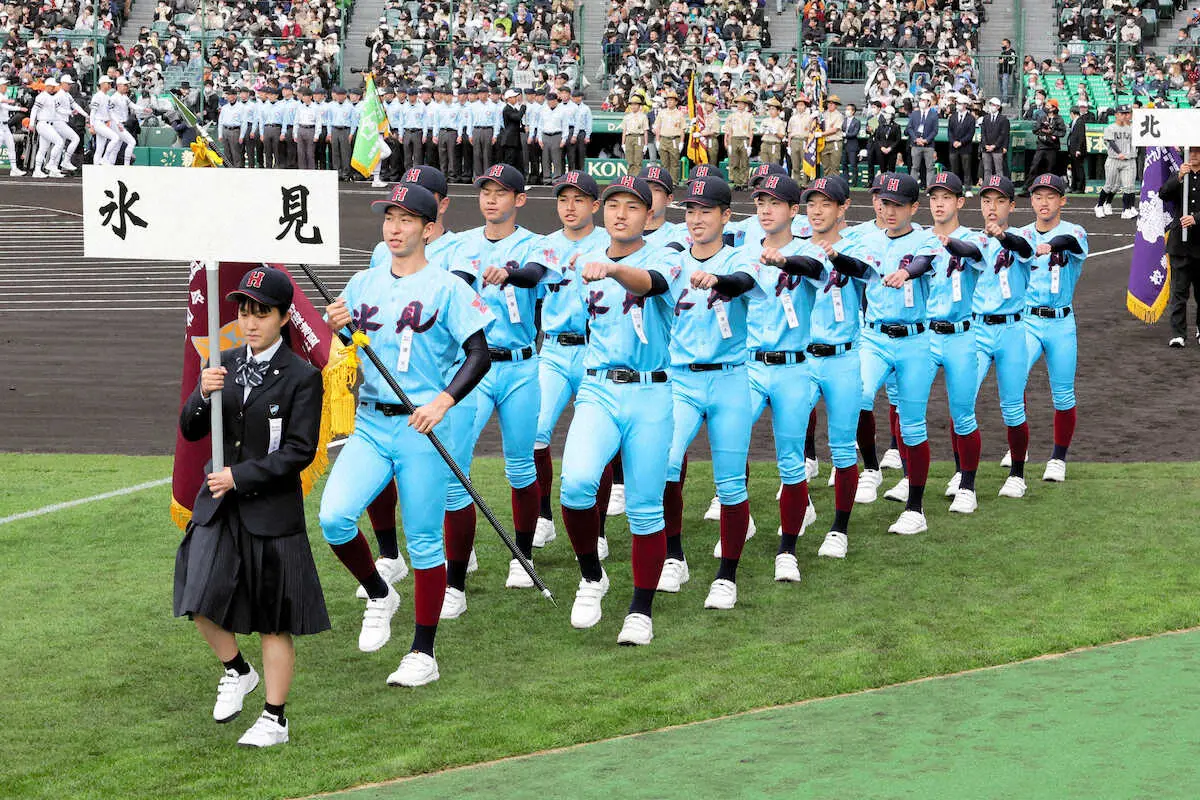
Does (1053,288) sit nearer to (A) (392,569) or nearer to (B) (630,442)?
(B) (630,442)

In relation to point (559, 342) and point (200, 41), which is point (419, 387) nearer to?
point (559, 342)

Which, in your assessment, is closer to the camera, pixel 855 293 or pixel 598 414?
pixel 598 414

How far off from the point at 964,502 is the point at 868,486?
84 centimetres

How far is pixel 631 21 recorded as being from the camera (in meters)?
40.0

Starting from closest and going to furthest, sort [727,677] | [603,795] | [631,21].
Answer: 1. [603,795]
2. [727,677]
3. [631,21]

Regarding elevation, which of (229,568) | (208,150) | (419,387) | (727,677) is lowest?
(727,677)

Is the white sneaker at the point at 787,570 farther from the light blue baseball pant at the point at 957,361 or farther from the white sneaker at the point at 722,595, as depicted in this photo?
the light blue baseball pant at the point at 957,361

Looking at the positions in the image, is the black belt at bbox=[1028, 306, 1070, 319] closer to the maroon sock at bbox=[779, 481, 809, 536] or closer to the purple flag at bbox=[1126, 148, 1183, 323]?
the maroon sock at bbox=[779, 481, 809, 536]

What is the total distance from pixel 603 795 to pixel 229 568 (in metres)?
1.76

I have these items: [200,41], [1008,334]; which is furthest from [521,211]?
[1008,334]

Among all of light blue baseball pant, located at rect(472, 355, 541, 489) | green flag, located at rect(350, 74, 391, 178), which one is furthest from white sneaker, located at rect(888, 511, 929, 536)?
green flag, located at rect(350, 74, 391, 178)

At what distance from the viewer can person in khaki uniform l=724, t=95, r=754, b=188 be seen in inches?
1326

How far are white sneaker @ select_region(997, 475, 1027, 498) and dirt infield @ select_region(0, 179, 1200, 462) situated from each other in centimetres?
151

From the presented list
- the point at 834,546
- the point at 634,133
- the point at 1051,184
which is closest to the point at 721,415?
the point at 834,546
